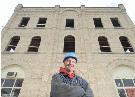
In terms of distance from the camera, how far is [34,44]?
1627cm

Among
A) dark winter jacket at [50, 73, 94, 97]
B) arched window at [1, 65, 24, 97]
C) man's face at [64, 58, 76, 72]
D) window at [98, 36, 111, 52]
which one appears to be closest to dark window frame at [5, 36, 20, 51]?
arched window at [1, 65, 24, 97]

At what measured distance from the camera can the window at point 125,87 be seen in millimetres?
11938

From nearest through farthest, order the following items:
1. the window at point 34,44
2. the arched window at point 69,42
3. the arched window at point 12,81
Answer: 1. the arched window at point 12,81
2. the window at point 34,44
3. the arched window at point 69,42

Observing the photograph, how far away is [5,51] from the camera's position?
47.9 feet

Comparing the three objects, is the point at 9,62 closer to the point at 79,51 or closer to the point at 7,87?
the point at 7,87

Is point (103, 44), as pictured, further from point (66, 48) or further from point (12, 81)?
point (12, 81)

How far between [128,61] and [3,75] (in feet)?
22.0

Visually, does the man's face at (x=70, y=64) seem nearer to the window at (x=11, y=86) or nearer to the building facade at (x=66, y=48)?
the building facade at (x=66, y=48)

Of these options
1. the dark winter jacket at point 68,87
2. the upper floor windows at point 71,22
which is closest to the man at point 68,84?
the dark winter jacket at point 68,87

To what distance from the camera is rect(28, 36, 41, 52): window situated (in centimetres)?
1576

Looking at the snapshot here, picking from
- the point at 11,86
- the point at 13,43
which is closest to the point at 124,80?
the point at 11,86

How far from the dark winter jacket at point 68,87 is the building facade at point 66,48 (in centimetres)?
708

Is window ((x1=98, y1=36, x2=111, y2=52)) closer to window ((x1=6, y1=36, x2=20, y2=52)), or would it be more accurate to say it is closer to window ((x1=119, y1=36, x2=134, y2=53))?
window ((x1=119, y1=36, x2=134, y2=53))

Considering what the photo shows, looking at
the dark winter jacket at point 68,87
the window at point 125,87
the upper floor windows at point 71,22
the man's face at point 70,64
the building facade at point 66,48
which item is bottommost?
the dark winter jacket at point 68,87
